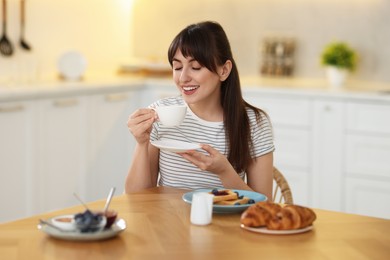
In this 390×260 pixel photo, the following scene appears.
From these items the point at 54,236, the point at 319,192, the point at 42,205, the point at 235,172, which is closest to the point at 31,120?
the point at 42,205

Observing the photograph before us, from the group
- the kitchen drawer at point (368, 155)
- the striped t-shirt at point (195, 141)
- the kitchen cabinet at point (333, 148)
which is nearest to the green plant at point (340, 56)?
the kitchen cabinet at point (333, 148)

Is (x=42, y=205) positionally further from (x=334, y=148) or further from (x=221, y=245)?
(x=221, y=245)

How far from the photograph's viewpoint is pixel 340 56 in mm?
4742

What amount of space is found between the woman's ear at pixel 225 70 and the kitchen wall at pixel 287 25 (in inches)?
93.8

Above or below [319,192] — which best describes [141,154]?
above

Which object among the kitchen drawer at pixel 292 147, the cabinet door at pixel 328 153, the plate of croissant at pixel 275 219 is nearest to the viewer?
the plate of croissant at pixel 275 219

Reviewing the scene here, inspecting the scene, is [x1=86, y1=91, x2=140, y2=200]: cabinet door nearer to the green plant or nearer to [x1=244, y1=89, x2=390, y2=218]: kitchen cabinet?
[x1=244, y1=89, x2=390, y2=218]: kitchen cabinet

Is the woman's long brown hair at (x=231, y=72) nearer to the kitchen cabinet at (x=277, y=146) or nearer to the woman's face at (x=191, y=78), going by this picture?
the woman's face at (x=191, y=78)

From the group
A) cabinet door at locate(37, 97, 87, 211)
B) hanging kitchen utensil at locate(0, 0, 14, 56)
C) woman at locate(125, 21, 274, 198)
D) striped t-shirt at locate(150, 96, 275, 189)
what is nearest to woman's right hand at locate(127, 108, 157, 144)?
woman at locate(125, 21, 274, 198)

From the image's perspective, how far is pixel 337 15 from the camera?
16.1 feet

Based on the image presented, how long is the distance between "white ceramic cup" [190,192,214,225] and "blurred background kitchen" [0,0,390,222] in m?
2.10

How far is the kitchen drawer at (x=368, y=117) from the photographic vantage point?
4219 millimetres

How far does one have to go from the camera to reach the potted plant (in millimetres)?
4734

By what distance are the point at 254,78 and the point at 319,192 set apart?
105cm
